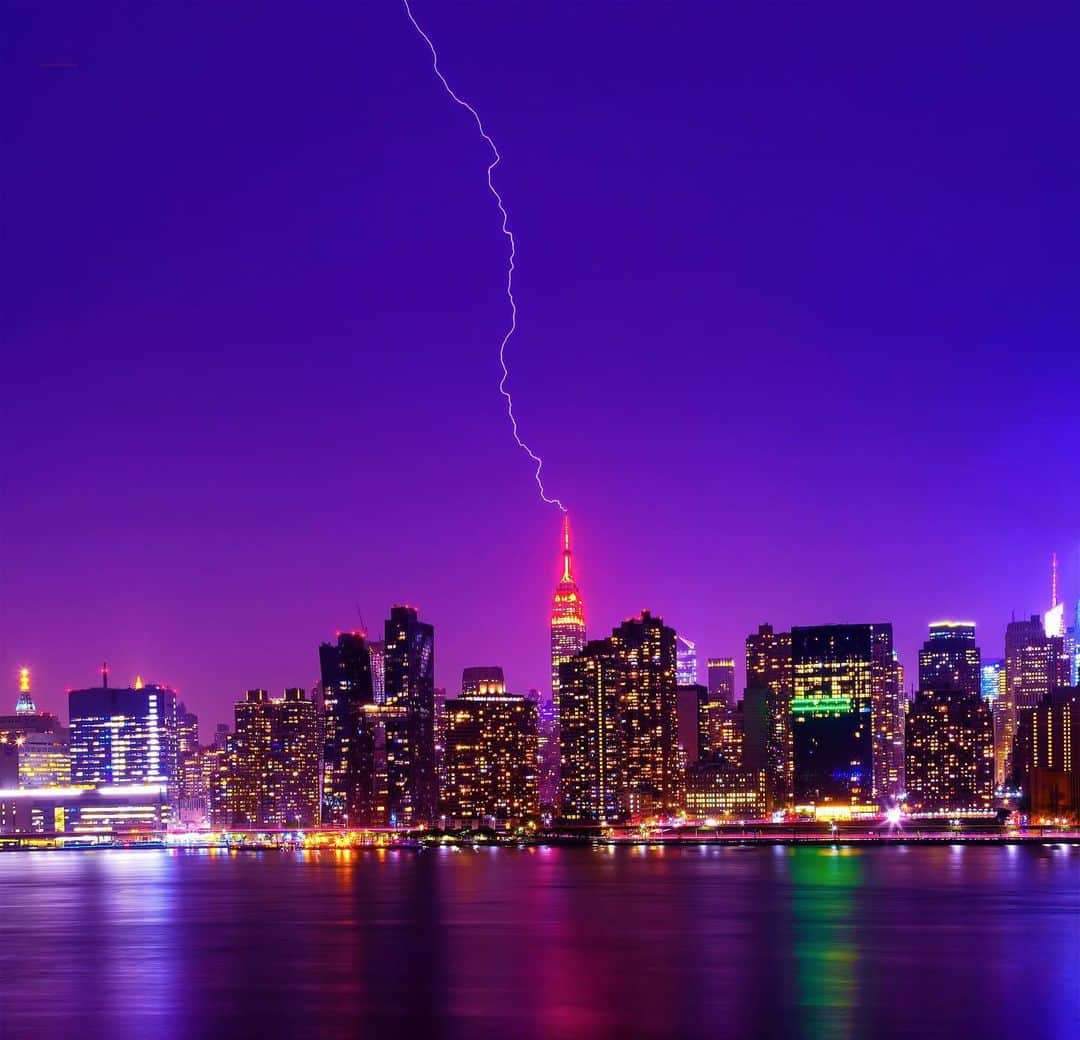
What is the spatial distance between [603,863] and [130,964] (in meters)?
95.5

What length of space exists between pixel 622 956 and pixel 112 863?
461 ft

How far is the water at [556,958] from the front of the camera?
50000mm

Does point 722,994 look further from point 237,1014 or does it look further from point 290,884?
point 290,884

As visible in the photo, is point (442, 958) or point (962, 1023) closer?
point (962, 1023)

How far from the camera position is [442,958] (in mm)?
67438

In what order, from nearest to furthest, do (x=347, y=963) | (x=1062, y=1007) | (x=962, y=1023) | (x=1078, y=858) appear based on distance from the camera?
(x=962, y=1023), (x=1062, y=1007), (x=347, y=963), (x=1078, y=858)

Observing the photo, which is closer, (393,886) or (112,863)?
(393,886)

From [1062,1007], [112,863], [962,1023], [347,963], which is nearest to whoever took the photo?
[962,1023]

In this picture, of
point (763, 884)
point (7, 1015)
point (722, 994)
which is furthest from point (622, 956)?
point (763, 884)

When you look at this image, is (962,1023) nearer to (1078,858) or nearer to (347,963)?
(347,963)

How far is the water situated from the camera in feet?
164

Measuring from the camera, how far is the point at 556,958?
6625cm

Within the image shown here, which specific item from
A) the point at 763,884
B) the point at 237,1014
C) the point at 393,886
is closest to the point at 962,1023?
the point at 237,1014

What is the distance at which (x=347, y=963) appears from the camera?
65.9 metres
